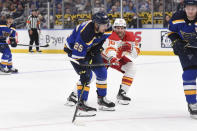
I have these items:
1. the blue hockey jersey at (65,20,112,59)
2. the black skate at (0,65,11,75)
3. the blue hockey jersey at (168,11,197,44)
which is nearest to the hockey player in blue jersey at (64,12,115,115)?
the blue hockey jersey at (65,20,112,59)

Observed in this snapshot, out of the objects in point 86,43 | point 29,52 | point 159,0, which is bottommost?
point 29,52

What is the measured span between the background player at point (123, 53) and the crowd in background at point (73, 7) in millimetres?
7075

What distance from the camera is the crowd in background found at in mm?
12492

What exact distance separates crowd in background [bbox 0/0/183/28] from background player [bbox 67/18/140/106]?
279 inches

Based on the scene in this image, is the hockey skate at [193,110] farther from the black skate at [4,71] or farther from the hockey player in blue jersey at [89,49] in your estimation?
the black skate at [4,71]

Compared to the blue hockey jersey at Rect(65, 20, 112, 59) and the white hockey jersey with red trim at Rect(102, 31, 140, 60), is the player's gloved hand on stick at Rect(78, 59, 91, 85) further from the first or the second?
the white hockey jersey with red trim at Rect(102, 31, 140, 60)

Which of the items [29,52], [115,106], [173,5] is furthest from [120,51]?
[29,52]

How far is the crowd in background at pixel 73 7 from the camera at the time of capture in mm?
12492

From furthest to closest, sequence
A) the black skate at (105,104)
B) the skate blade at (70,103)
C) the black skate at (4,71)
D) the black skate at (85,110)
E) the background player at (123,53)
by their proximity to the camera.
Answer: the black skate at (4,71)
the background player at (123,53)
the skate blade at (70,103)
the black skate at (105,104)
the black skate at (85,110)

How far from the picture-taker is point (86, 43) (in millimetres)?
3988

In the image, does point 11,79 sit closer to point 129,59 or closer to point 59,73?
point 59,73

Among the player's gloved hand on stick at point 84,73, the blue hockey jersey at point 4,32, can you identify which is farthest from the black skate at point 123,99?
the blue hockey jersey at point 4,32

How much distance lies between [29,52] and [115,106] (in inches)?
388

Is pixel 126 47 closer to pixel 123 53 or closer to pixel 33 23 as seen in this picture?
pixel 123 53
